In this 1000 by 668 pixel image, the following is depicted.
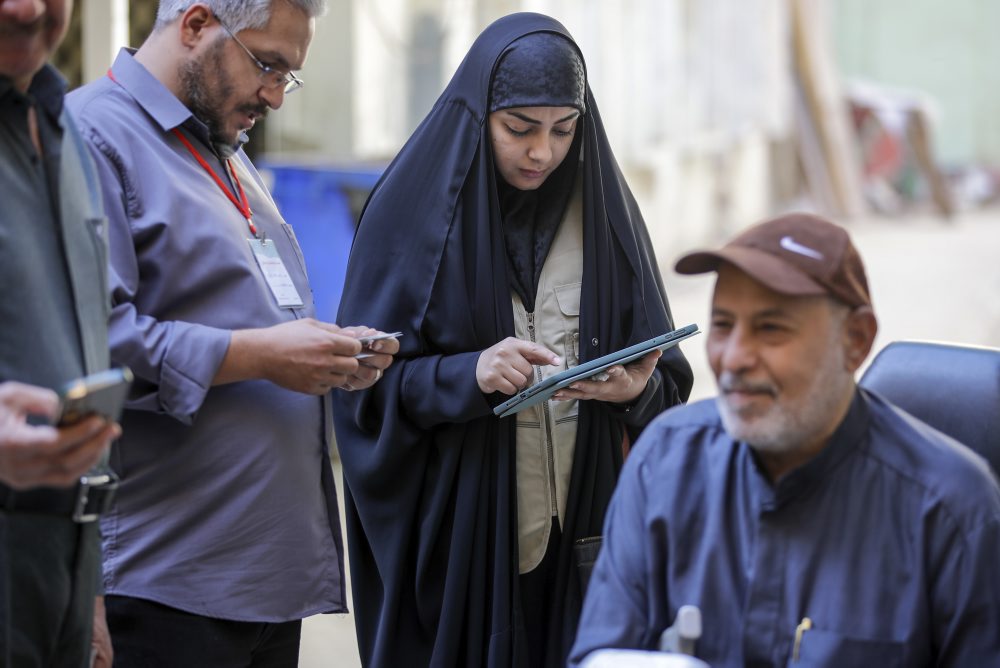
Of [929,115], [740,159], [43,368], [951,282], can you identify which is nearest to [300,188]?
[43,368]

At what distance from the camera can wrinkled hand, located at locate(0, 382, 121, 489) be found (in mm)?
1592

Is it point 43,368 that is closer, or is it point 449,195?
point 43,368

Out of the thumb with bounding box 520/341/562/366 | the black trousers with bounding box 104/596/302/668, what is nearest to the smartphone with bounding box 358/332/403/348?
the thumb with bounding box 520/341/562/366

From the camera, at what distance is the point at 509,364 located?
260cm

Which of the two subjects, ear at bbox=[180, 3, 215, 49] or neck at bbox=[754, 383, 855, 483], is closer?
neck at bbox=[754, 383, 855, 483]

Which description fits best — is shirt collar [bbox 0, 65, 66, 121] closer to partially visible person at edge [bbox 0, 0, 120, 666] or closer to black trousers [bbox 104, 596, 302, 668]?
partially visible person at edge [bbox 0, 0, 120, 666]

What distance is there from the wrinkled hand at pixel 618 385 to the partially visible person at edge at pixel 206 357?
1.32ft

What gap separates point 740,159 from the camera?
55.7ft

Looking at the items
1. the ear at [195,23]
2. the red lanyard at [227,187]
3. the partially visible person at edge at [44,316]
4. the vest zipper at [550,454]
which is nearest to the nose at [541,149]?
the vest zipper at [550,454]

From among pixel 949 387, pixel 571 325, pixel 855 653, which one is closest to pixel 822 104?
pixel 571 325

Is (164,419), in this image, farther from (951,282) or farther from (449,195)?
(951,282)

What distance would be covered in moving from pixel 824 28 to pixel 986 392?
18676 millimetres

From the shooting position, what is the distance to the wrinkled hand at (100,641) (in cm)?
211

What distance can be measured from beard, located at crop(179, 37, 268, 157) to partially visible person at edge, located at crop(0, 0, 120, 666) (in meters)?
0.52
